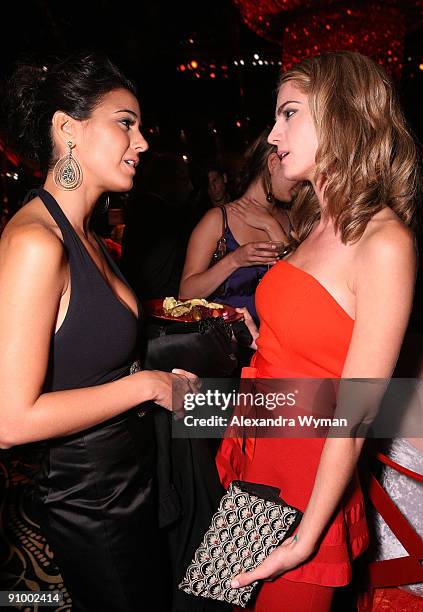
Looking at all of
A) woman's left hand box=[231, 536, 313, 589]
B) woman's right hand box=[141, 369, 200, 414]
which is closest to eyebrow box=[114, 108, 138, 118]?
woman's right hand box=[141, 369, 200, 414]

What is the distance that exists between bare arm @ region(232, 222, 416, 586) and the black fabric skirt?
1.10ft

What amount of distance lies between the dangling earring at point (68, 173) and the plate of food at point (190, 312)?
751 mm

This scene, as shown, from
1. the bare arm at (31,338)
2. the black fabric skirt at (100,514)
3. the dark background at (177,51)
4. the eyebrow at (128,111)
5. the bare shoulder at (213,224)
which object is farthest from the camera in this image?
the dark background at (177,51)

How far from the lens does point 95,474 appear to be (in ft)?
4.27

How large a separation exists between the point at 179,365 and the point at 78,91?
927mm

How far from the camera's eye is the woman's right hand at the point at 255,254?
225cm

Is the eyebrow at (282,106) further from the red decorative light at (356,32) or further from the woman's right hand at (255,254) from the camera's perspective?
the red decorative light at (356,32)

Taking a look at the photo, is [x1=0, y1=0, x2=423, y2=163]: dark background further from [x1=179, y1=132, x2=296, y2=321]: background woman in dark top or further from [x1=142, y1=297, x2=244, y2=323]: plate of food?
[x1=142, y1=297, x2=244, y2=323]: plate of food

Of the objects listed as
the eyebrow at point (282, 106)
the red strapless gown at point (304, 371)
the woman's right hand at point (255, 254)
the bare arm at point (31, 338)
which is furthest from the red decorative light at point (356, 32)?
the bare arm at point (31, 338)

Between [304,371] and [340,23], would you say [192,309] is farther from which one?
[340,23]

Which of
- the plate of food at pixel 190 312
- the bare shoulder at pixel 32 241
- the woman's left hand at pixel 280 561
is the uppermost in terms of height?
the bare shoulder at pixel 32 241

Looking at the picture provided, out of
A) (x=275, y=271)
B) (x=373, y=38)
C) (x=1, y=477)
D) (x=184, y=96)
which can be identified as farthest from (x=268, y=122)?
(x=275, y=271)

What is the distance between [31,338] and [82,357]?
21 centimetres

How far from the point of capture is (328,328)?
4.10ft
